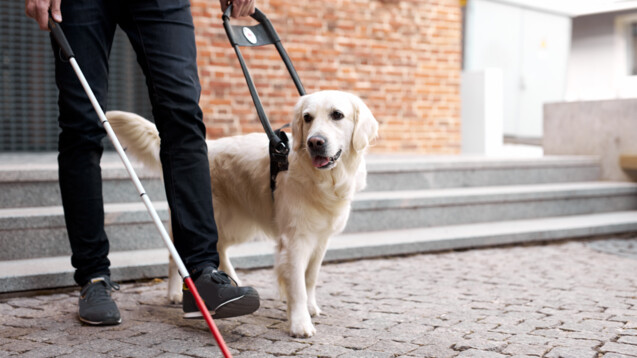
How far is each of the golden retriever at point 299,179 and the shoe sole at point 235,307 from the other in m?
0.27

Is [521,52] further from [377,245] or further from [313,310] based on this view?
[313,310]

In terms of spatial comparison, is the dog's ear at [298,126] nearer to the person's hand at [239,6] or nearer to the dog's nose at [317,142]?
the dog's nose at [317,142]

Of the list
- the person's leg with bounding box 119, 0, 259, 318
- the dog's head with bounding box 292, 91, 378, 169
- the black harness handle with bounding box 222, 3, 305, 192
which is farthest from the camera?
the black harness handle with bounding box 222, 3, 305, 192

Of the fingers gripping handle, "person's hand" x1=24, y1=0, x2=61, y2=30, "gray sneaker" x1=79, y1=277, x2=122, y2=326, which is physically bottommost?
"gray sneaker" x1=79, y1=277, x2=122, y2=326

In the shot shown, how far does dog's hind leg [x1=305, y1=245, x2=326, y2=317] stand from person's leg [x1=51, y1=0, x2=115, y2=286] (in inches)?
37.4

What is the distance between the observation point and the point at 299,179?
3010mm

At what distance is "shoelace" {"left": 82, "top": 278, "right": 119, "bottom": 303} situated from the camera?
9.59 ft

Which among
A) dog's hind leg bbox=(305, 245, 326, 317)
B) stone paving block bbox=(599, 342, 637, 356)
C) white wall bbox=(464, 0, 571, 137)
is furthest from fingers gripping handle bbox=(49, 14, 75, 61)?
white wall bbox=(464, 0, 571, 137)

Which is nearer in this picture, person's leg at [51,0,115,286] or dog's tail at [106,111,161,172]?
person's leg at [51,0,115,286]

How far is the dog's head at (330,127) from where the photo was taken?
9.29 ft

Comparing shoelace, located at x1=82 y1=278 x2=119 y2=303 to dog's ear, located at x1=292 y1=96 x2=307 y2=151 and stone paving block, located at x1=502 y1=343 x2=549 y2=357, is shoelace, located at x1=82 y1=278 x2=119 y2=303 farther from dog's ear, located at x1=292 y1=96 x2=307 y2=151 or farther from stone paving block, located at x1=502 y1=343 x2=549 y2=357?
stone paving block, located at x1=502 y1=343 x2=549 y2=357

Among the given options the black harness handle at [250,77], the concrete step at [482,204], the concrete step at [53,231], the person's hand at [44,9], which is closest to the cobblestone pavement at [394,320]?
the concrete step at [53,231]

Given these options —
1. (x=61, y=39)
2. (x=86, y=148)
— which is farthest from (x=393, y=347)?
(x=61, y=39)

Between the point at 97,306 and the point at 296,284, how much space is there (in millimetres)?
870
